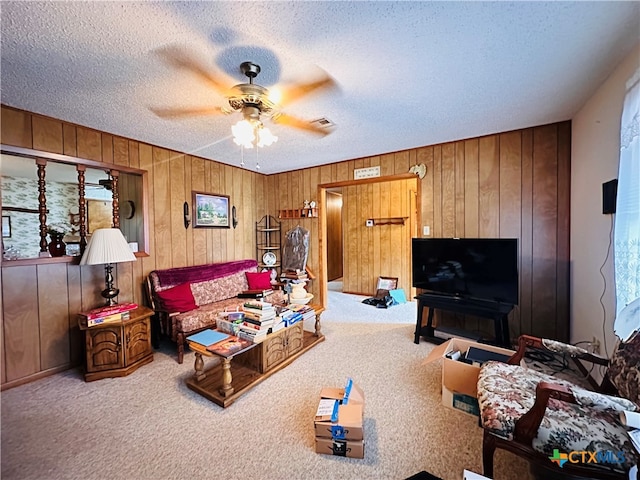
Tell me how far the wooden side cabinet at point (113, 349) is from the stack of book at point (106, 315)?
0.05 metres

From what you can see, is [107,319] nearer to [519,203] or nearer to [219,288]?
[219,288]

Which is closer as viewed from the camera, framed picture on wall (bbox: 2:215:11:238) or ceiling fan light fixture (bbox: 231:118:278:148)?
ceiling fan light fixture (bbox: 231:118:278:148)

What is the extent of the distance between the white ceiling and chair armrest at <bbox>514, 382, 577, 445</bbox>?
1759mm

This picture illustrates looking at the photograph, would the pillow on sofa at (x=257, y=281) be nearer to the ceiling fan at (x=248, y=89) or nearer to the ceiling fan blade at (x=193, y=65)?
the ceiling fan at (x=248, y=89)

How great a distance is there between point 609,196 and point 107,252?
406 centimetres

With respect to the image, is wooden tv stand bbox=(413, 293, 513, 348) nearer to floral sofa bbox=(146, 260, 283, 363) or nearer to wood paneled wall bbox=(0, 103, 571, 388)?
wood paneled wall bbox=(0, 103, 571, 388)

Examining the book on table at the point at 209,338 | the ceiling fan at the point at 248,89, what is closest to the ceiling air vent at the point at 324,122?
the ceiling fan at the point at 248,89

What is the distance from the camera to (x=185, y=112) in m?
2.27

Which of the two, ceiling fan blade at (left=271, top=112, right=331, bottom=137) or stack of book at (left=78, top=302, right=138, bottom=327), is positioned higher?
ceiling fan blade at (left=271, top=112, right=331, bottom=137)

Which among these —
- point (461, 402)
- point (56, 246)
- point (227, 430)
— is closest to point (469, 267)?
point (461, 402)

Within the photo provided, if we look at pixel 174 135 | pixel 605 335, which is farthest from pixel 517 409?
pixel 174 135

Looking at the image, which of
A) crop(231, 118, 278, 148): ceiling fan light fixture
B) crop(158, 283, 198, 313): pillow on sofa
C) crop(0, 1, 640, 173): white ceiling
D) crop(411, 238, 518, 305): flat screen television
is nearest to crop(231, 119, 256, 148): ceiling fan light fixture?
crop(231, 118, 278, 148): ceiling fan light fixture

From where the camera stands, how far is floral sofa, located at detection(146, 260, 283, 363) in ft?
8.81

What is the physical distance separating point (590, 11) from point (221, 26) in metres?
1.84
